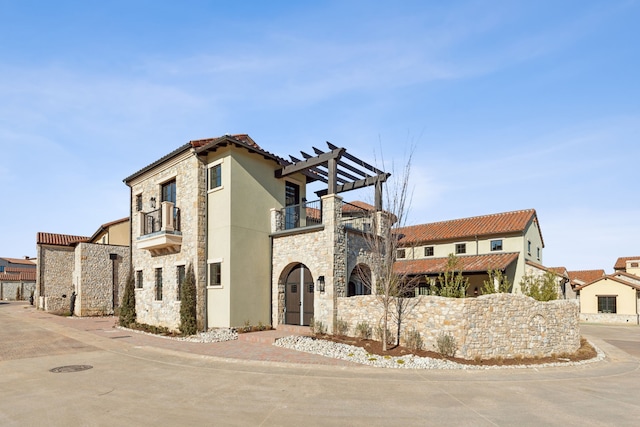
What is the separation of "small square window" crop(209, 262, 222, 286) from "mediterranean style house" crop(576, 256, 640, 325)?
105ft

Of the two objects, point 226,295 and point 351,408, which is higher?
point 226,295

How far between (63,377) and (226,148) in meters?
10.5

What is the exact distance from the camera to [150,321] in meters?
20.1

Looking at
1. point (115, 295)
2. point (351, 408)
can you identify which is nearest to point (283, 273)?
point (351, 408)

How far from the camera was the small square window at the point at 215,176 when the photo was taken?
1786cm

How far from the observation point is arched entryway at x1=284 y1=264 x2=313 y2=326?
59.0ft

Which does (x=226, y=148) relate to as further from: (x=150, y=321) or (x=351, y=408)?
(x=351, y=408)

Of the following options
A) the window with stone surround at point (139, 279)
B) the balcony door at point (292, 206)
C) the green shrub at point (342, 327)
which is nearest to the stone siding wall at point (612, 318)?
the green shrub at point (342, 327)

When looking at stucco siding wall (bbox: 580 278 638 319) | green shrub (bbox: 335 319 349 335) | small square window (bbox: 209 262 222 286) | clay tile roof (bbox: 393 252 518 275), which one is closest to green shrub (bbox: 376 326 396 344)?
green shrub (bbox: 335 319 349 335)

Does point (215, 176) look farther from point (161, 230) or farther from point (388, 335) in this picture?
point (388, 335)

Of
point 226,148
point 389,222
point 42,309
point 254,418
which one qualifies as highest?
point 226,148

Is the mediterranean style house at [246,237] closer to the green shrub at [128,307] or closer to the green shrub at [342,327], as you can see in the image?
the green shrub at [342,327]

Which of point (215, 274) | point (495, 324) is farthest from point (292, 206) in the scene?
point (495, 324)

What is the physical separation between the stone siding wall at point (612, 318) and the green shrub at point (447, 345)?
93.2 feet
